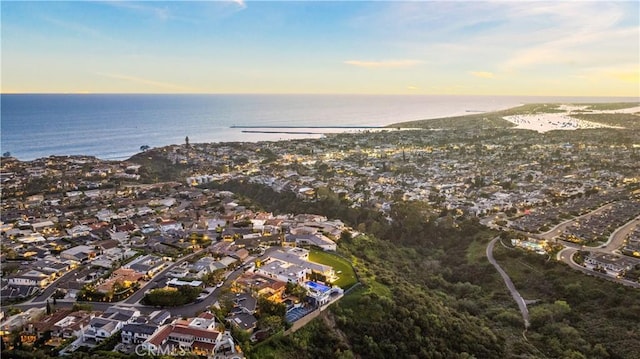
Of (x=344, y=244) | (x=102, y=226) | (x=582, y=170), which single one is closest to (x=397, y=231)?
(x=344, y=244)

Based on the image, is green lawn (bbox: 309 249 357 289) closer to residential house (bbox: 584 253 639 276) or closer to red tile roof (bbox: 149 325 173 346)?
red tile roof (bbox: 149 325 173 346)

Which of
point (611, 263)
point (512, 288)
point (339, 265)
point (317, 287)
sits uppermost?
point (317, 287)

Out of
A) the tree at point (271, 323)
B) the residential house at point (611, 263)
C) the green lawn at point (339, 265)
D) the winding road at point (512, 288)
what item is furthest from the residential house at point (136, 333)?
the residential house at point (611, 263)

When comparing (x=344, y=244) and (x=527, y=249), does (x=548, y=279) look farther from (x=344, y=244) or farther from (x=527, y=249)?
(x=344, y=244)

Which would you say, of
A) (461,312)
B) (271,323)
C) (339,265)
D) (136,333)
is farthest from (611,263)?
(136,333)

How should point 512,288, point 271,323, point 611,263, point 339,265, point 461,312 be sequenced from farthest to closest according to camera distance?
1. point 611,263
2. point 512,288
3. point 339,265
4. point 461,312
5. point 271,323

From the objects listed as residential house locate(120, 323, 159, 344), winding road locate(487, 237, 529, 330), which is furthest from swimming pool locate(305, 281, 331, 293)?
winding road locate(487, 237, 529, 330)

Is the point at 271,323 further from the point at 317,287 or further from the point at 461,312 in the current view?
the point at 461,312
